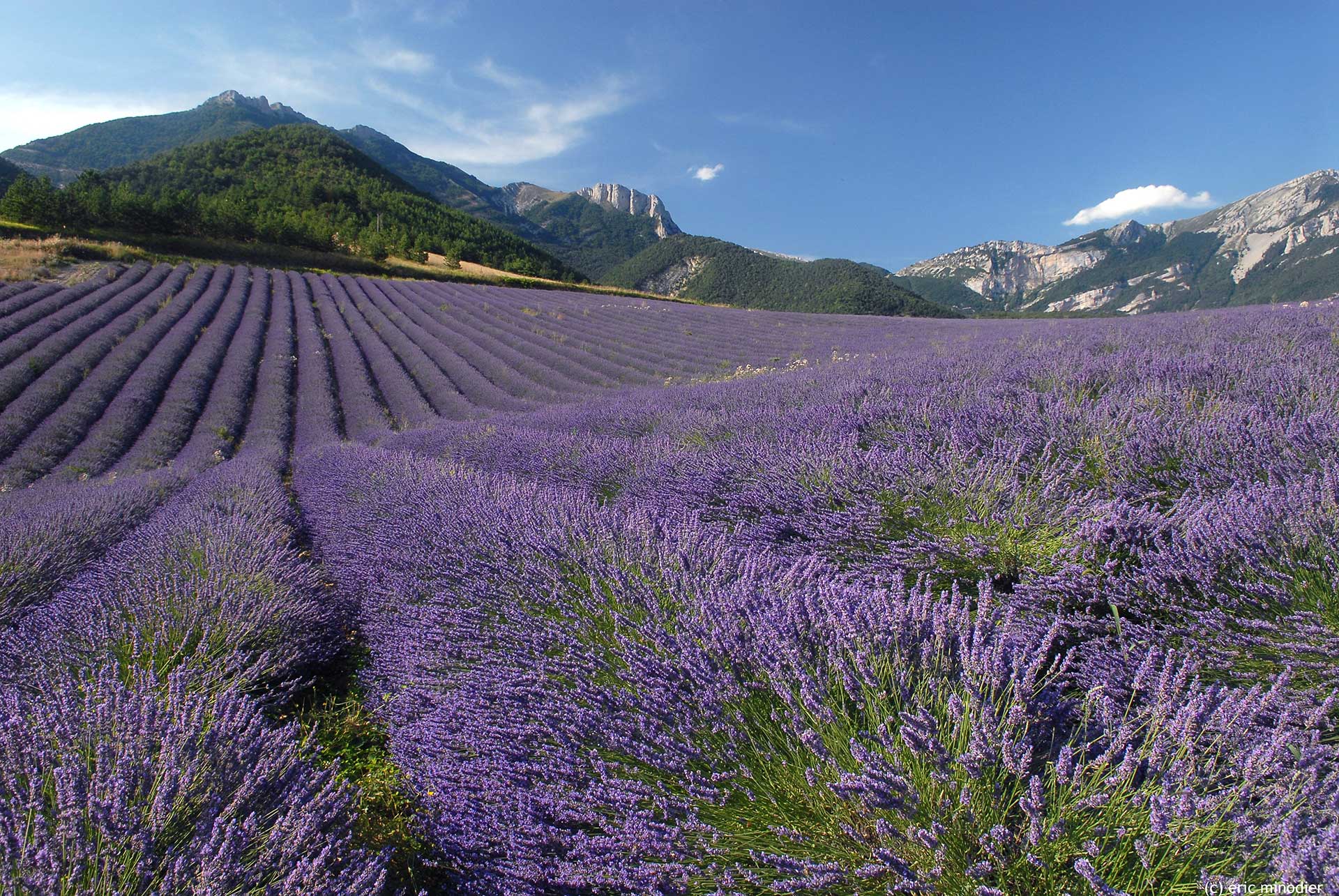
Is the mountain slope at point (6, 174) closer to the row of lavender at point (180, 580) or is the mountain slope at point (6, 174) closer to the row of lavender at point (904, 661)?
the row of lavender at point (180, 580)

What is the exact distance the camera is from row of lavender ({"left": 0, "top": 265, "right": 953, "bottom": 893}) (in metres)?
1.08

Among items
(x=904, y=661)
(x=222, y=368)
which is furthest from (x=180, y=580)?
(x=222, y=368)

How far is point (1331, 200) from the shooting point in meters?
94.8

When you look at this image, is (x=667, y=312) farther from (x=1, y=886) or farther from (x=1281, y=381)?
(x=1, y=886)

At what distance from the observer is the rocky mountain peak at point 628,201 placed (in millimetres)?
135875

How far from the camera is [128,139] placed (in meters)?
93.2

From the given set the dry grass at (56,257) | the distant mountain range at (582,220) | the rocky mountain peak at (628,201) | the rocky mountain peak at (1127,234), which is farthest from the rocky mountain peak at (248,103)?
the rocky mountain peak at (1127,234)

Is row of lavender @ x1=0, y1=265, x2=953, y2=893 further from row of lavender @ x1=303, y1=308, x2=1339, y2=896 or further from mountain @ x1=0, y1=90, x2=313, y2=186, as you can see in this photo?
mountain @ x1=0, y1=90, x2=313, y2=186

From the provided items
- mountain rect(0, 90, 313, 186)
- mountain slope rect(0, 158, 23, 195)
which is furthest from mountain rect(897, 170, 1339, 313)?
mountain rect(0, 90, 313, 186)

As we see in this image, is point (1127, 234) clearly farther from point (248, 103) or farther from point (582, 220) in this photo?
point (248, 103)

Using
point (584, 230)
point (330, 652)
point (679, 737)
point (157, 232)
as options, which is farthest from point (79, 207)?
point (584, 230)

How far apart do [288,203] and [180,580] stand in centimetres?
4799

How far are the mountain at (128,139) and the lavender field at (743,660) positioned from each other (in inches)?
3750

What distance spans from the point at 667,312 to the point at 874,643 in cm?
1959
